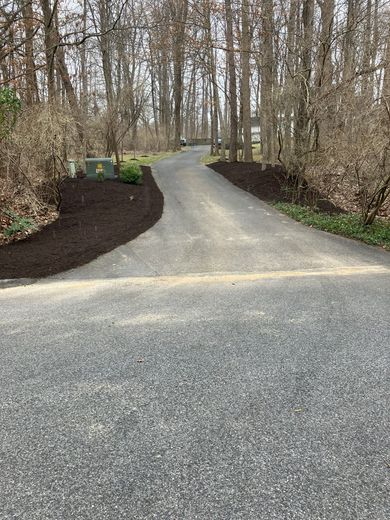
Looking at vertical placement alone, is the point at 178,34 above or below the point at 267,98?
above

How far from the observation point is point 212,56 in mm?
21578

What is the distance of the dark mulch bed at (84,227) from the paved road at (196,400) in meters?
1.16

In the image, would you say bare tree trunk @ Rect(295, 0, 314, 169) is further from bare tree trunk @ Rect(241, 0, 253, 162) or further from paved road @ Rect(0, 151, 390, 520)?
paved road @ Rect(0, 151, 390, 520)

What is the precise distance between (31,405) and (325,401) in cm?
205

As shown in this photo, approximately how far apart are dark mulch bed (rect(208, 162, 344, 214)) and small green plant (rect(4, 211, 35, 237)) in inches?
315

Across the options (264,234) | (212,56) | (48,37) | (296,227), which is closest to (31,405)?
(264,234)

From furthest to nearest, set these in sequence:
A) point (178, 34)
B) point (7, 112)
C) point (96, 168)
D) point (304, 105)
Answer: point (178, 34) → point (96, 168) → point (304, 105) → point (7, 112)

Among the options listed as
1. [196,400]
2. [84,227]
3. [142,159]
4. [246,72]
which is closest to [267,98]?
[246,72]

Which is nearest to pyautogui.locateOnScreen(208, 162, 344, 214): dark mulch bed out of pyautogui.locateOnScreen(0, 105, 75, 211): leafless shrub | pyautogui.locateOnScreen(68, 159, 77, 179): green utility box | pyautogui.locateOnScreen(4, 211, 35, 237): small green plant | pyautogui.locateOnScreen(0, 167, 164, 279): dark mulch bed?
pyautogui.locateOnScreen(0, 167, 164, 279): dark mulch bed

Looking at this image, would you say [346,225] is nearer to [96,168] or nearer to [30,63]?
[96,168]

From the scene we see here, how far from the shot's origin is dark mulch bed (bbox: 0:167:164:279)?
7551 millimetres

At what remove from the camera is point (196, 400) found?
305 cm

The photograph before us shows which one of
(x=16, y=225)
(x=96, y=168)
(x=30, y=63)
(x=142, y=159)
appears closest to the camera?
(x=16, y=225)

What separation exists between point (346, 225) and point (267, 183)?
6.49 metres
